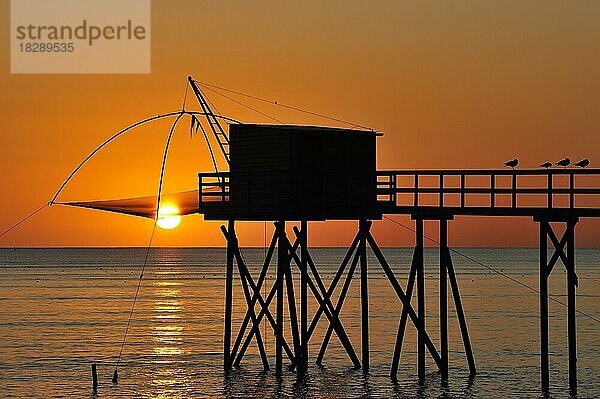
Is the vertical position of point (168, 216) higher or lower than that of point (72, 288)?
higher

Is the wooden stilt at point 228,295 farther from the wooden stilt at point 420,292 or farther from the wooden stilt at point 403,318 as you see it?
the wooden stilt at point 420,292

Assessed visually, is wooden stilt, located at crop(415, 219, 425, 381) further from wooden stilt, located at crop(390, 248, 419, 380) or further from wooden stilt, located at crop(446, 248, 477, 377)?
wooden stilt, located at crop(446, 248, 477, 377)

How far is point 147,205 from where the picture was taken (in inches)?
1784

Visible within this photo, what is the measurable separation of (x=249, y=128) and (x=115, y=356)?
22.5 meters

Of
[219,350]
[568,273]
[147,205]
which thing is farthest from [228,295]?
[219,350]

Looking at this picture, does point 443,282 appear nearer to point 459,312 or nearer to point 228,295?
point 459,312

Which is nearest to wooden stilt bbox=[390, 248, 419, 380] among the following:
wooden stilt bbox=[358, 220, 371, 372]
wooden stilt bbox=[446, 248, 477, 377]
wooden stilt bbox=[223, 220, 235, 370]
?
wooden stilt bbox=[446, 248, 477, 377]

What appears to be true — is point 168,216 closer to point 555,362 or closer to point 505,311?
point 555,362

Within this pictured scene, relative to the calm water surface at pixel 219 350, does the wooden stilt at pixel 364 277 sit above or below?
above

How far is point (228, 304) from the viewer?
47.6m

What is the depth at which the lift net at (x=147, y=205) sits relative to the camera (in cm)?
4441

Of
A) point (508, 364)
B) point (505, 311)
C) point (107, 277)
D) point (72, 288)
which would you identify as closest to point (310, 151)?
point (508, 364)

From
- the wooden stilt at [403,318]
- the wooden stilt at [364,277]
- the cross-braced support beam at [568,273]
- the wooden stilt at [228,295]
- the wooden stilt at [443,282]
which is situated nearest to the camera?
the cross-braced support beam at [568,273]

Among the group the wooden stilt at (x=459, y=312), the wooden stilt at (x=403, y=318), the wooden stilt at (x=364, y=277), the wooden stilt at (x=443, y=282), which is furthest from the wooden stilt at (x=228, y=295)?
the wooden stilt at (x=459, y=312)
